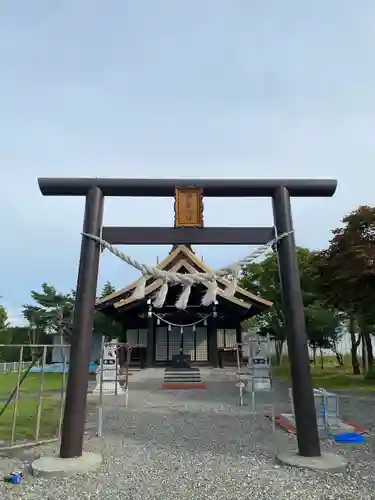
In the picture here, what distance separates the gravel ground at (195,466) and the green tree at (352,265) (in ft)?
17.8

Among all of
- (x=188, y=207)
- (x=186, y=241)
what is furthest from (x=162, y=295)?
(x=188, y=207)

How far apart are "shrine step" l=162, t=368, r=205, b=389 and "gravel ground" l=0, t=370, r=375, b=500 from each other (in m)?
6.93

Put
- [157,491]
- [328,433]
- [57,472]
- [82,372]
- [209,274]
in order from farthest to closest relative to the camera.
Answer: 1. [328,433]
2. [209,274]
3. [82,372]
4. [57,472]
5. [157,491]

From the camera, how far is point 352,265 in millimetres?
14289

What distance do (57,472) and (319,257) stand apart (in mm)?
13387

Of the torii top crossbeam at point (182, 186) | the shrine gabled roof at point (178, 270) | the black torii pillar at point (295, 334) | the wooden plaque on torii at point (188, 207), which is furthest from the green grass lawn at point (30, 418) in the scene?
the shrine gabled roof at point (178, 270)

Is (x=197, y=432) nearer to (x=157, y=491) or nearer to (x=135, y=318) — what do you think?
(x=157, y=491)

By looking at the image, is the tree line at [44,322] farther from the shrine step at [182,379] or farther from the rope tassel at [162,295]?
the rope tassel at [162,295]

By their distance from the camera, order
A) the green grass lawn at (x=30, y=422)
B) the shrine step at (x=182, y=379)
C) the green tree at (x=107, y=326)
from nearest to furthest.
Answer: the green grass lawn at (x=30, y=422), the shrine step at (x=182, y=379), the green tree at (x=107, y=326)

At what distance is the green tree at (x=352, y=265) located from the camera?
14.1 metres

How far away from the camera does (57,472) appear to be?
4.65 meters

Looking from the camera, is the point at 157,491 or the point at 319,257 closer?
the point at 157,491

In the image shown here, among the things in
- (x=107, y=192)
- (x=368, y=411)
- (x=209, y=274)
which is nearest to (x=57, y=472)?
(x=209, y=274)

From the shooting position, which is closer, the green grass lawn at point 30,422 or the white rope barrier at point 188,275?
the white rope barrier at point 188,275
